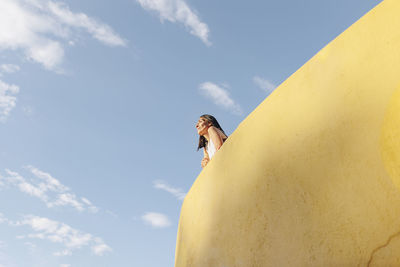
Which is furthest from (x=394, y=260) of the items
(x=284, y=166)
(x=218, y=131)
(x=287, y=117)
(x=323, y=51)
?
(x=218, y=131)

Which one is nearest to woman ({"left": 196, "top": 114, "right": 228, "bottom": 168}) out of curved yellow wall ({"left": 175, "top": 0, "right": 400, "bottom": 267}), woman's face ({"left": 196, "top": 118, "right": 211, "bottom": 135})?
woman's face ({"left": 196, "top": 118, "right": 211, "bottom": 135})

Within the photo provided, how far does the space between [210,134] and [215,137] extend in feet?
0.26

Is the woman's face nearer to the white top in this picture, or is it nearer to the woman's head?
the woman's head

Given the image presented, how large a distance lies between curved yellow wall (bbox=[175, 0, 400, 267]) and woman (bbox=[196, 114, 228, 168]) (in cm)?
105

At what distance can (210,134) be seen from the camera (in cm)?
440

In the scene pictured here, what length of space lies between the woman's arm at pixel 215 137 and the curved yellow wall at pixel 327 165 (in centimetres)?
100

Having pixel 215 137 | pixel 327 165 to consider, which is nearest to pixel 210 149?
pixel 215 137

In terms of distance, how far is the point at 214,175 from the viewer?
11.9 feet

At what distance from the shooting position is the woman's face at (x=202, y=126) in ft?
14.8

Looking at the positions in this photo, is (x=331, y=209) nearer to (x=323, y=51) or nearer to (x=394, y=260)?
(x=394, y=260)

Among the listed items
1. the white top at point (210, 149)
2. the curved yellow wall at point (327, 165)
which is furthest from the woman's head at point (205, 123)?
the curved yellow wall at point (327, 165)

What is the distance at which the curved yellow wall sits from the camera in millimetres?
2033

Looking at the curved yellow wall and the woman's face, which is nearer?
the curved yellow wall

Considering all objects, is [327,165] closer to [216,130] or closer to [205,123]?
[216,130]
